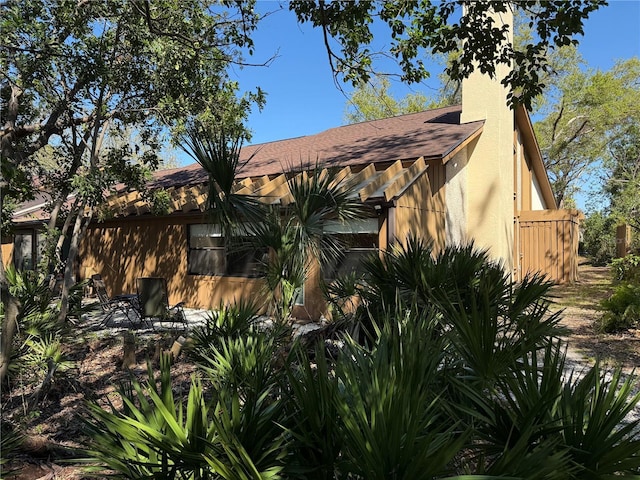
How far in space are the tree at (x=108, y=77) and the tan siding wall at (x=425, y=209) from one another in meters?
4.18

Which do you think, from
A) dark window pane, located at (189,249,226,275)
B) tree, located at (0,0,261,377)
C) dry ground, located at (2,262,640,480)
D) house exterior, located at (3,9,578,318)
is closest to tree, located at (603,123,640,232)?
house exterior, located at (3,9,578,318)

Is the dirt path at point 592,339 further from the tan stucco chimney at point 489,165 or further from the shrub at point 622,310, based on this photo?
the tan stucco chimney at point 489,165

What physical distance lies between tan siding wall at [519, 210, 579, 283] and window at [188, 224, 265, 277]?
10136mm

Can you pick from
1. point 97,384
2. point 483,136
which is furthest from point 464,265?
point 483,136

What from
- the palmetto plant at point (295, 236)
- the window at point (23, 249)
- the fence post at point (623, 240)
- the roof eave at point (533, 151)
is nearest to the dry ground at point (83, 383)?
the palmetto plant at point (295, 236)

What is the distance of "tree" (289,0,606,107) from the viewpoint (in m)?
5.73

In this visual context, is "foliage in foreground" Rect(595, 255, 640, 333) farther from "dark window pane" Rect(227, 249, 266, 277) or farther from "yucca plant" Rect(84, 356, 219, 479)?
"yucca plant" Rect(84, 356, 219, 479)

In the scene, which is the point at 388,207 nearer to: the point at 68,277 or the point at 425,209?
the point at 425,209

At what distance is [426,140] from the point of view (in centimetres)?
1191

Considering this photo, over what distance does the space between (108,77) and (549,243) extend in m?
14.9

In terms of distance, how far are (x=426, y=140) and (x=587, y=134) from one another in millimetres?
23973

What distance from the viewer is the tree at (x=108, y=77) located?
662 centimetres

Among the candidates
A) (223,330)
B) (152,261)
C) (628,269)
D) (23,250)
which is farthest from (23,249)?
(628,269)

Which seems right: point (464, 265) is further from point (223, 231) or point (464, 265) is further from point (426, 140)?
point (426, 140)
